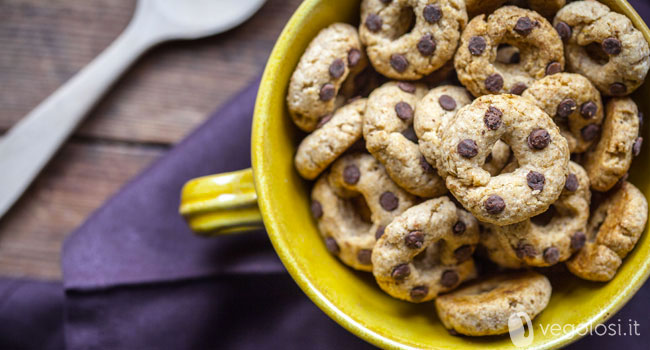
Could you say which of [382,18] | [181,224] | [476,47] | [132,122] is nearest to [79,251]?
[181,224]

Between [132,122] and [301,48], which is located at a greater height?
[301,48]

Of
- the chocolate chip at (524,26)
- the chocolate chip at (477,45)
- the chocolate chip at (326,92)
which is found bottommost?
the chocolate chip at (326,92)

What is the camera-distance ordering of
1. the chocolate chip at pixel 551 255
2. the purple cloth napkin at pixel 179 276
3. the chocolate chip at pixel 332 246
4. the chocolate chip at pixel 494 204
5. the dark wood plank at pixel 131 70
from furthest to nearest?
1. the dark wood plank at pixel 131 70
2. the purple cloth napkin at pixel 179 276
3. the chocolate chip at pixel 332 246
4. the chocolate chip at pixel 551 255
5. the chocolate chip at pixel 494 204

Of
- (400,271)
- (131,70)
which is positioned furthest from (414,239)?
(131,70)

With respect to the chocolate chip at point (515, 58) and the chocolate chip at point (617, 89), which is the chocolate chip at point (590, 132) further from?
the chocolate chip at point (515, 58)

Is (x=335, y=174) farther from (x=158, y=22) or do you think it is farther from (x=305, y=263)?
(x=158, y=22)

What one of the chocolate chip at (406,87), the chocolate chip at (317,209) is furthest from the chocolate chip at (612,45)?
the chocolate chip at (317,209)

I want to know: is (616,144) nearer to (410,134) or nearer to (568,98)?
(568,98)
